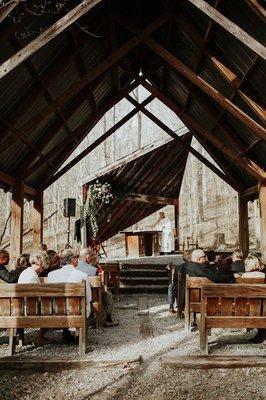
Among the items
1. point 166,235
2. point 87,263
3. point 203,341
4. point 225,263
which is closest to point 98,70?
point 87,263

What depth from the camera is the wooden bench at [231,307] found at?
203 inches

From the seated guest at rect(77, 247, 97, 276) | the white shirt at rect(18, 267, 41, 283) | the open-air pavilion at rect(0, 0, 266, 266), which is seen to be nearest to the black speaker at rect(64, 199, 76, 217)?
the open-air pavilion at rect(0, 0, 266, 266)

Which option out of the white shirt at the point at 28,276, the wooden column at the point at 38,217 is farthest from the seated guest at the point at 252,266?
the wooden column at the point at 38,217

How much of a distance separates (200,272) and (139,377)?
251 centimetres

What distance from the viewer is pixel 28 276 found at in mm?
5789

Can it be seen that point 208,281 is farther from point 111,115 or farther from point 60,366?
point 111,115

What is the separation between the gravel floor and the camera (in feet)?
13.6

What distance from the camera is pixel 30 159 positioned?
10461 mm

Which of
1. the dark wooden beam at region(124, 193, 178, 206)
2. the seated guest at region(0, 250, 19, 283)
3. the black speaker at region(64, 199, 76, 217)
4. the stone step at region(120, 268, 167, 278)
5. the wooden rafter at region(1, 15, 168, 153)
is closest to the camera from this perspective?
the seated guest at region(0, 250, 19, 283)

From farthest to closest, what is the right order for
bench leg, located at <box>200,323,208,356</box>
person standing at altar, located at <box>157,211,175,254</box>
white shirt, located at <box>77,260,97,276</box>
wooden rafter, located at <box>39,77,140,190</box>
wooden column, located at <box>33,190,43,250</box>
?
person standing at altar, located at <box>157,211,175,254</box>
wooden column, located at <box>33,190,43,250</box>
wooden rafter, located at <box>39,77,140,190</box>
white shirt, located at <box>77,260,97,276</box>
bench leg, located at <box>200,323,208,356</box>

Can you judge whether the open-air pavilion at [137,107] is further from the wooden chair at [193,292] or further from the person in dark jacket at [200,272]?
the person in dark jacket at [200,272]

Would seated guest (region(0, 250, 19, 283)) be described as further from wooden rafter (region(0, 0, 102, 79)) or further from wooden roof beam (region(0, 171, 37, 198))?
wooden roof beam (region(0, 171, 37, 198))

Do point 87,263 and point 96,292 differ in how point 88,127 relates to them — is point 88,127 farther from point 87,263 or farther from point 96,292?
point 96,292

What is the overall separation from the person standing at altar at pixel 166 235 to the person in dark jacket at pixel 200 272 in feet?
32.7
